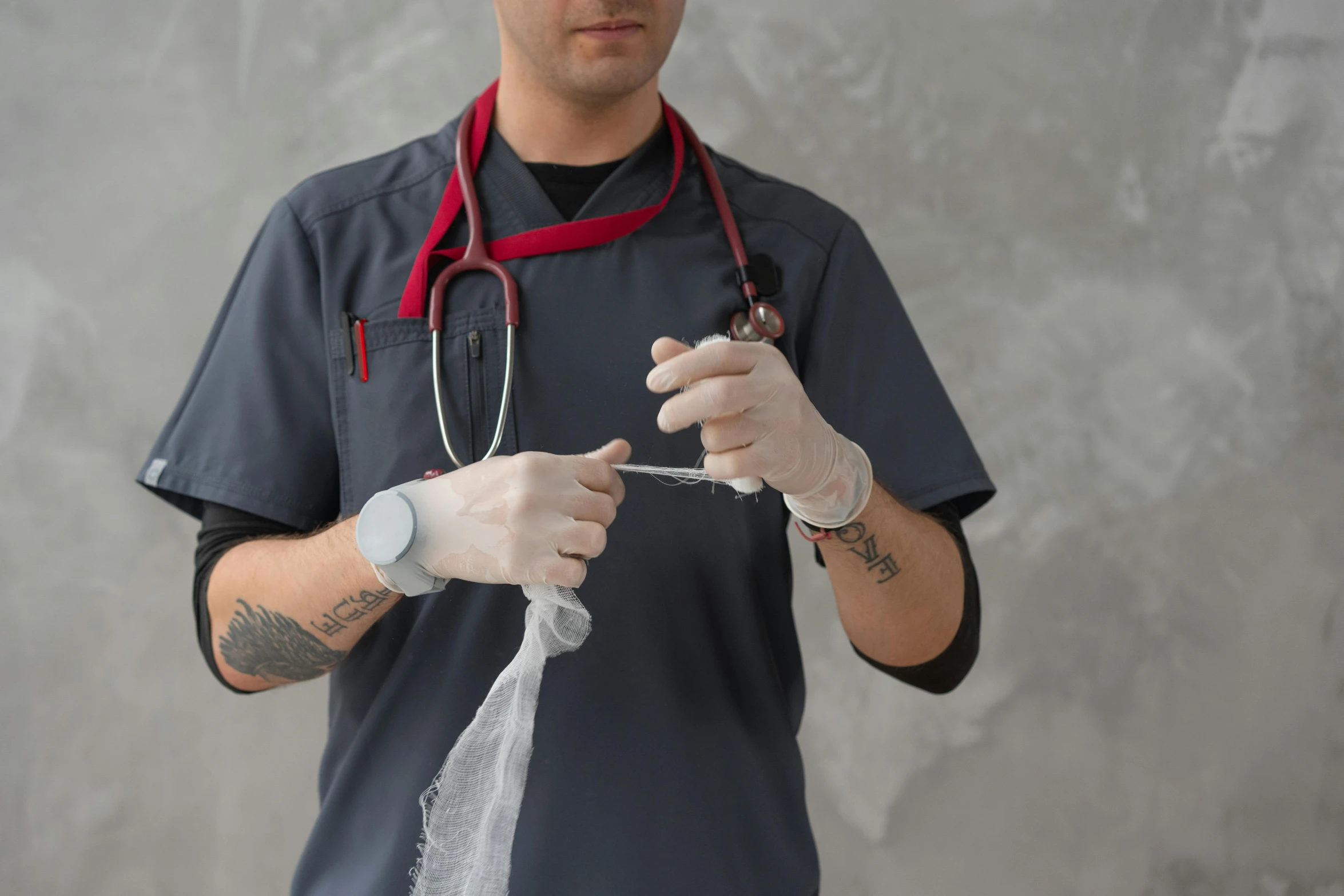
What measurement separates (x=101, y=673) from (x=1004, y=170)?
173 cm

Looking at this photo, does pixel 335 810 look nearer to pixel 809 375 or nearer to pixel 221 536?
pixel 221 536

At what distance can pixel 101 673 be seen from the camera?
1.65m

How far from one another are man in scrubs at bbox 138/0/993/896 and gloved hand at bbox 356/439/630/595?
14mm

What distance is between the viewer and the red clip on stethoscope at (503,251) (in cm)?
99

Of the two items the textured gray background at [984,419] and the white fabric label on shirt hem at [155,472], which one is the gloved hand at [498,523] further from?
the textured gray background at [984,419]

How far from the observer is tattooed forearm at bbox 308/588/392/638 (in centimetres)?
92

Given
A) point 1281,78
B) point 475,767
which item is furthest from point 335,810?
point 1281,78

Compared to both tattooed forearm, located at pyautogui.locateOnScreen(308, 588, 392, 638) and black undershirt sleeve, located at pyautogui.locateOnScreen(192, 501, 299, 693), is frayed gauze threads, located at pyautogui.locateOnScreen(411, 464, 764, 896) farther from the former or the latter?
black undershirt sleeve, located at pyautogui.locateOnScreen(192, 501, 299, 693)

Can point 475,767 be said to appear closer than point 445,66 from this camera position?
Yes

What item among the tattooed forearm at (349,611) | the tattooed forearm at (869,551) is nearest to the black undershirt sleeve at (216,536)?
the tattooed forearm at (349,611)

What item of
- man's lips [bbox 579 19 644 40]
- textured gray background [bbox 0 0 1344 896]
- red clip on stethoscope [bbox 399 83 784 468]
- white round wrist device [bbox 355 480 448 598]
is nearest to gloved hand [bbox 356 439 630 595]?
white round wrist device [bbox 355 480 448 598]

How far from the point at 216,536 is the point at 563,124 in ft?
1.88

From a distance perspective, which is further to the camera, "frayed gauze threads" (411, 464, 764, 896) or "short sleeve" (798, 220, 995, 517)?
"short sleeve" (798, 220, 995, 517)

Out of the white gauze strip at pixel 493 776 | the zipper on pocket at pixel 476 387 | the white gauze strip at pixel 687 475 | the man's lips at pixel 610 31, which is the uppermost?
the man's lips at pixel 610 31
